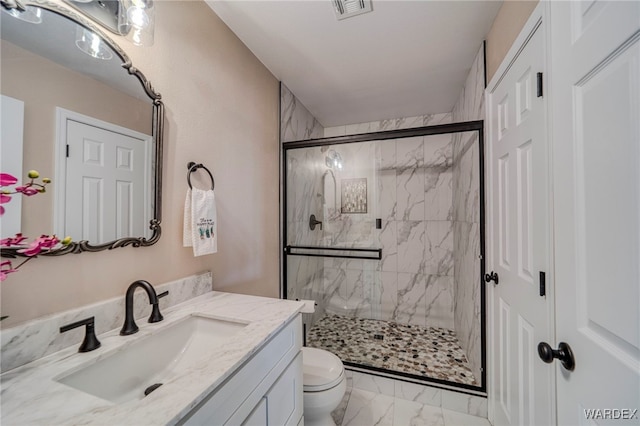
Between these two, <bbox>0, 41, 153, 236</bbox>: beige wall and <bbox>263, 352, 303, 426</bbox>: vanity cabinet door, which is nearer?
A: <bbox>0, 41, 153, 236</bbox>: beige wall

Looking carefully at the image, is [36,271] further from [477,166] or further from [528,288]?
[477,166]

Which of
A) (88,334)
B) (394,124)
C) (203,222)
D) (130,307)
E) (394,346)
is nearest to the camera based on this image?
(88,334)

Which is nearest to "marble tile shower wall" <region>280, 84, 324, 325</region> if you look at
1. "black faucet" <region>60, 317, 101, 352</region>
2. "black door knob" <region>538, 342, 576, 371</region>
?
"black faucet" <region>60, 317, 101, 352</region>

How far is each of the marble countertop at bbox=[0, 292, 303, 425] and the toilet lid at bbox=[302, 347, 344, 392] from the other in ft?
2.04

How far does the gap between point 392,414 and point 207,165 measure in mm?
1988

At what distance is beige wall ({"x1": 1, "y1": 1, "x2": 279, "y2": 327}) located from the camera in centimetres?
82

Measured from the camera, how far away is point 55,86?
78 cm

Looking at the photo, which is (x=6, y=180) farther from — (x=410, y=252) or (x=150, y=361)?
(x=410, y=252)

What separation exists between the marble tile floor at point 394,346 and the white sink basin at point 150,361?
55.4 inches

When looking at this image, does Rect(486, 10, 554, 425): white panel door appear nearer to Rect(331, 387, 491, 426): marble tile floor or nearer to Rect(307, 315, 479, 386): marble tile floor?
Rect(331, 387, 491, 426): marble tile floor

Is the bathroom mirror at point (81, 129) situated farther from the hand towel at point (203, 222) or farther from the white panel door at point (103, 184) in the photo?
the hand towel at point (203, 222)

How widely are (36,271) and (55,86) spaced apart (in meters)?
0.59

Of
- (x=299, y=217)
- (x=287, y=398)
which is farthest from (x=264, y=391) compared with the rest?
(x=299, y=217)

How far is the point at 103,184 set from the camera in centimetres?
90
